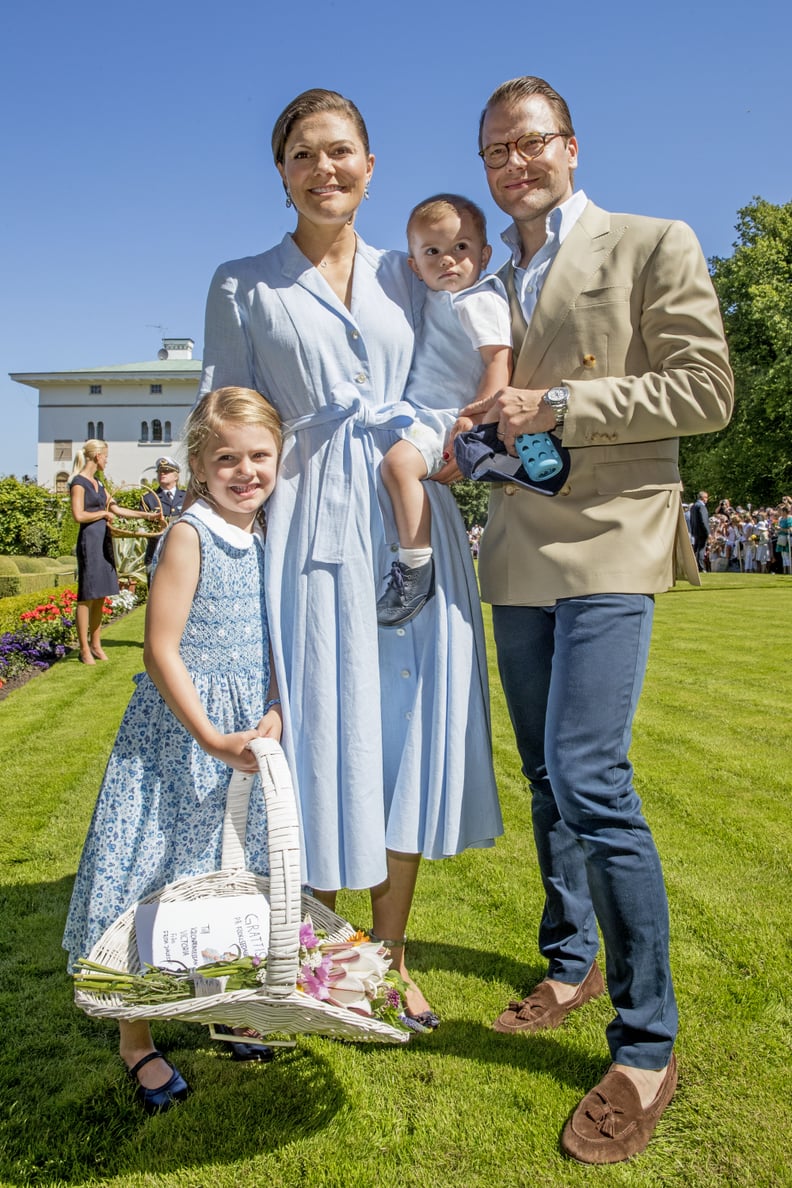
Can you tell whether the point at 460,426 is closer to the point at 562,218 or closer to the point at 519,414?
the point at 519,414

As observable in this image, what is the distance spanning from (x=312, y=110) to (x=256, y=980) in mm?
2344

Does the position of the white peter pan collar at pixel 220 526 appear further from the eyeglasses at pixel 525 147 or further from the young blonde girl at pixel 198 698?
the eyeglasses at pixel 525 147

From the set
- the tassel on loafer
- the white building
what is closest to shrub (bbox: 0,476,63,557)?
the tassel on loafer

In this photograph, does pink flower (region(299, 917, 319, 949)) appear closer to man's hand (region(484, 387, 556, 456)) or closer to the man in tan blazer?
the man in tan blazer

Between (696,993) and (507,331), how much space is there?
7.44 feet

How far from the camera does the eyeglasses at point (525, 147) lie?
2.62 meters

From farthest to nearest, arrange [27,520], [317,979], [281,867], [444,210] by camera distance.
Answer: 1. [27,520]
2. [444,210]
3. [317,979]
4. [281,867]

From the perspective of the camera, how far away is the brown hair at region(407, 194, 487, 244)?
2.97 m

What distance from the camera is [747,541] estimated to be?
31.6 metres

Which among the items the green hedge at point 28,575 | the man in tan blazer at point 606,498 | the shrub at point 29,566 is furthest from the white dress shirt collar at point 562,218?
the shrub at point 29,566

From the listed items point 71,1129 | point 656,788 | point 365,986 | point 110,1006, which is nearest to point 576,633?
point 365,986

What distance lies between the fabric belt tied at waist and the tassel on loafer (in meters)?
1.50

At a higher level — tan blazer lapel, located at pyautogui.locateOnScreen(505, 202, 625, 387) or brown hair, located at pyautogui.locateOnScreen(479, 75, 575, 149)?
brown hair, located at pyautogui.locateOnScreen(479, 75, 575, 149)

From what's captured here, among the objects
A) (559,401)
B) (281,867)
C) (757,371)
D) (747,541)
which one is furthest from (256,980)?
(757,371)
